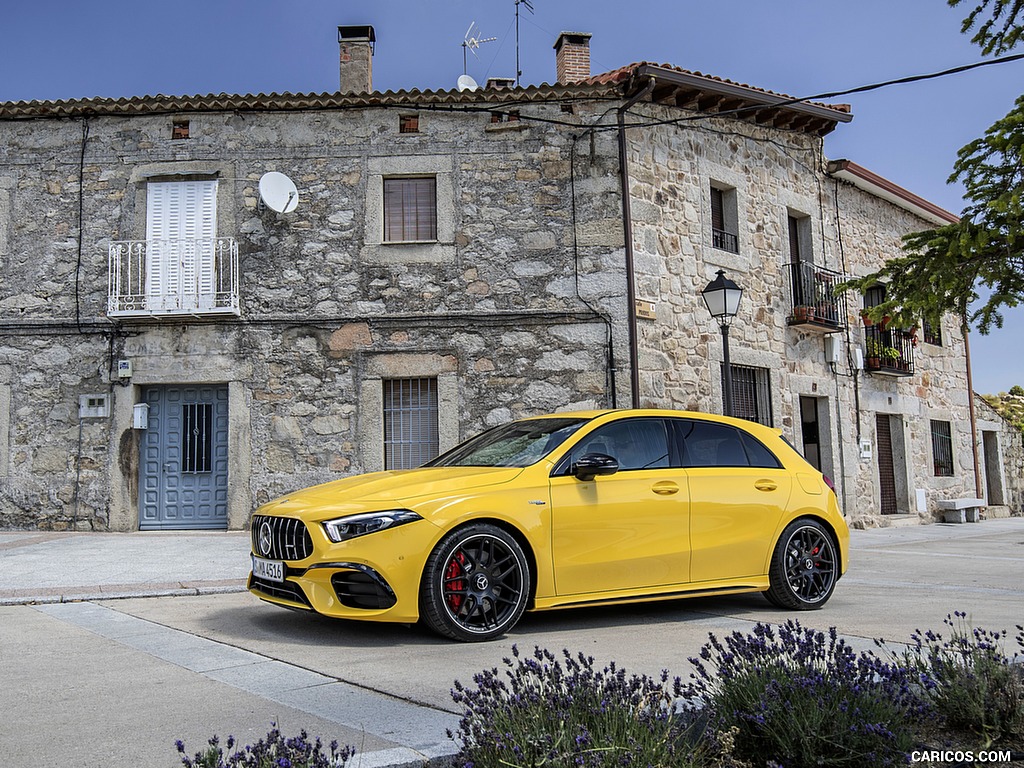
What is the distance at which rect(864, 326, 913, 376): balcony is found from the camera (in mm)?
17641

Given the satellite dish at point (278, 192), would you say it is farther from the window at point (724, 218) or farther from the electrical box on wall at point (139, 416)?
the window at point (724, 218)

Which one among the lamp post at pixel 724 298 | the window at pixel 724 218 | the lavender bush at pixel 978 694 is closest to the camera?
the lavender bush at pixel 978 694

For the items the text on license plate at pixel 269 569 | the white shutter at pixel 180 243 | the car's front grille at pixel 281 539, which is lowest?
the text on license plate at pixel 269 569

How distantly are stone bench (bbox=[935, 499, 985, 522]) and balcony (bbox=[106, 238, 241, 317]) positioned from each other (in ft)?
48.0

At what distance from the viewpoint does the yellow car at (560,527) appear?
5.34 m

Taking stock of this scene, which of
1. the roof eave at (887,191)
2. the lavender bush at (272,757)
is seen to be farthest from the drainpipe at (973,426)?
the lavender bush at (272,757)

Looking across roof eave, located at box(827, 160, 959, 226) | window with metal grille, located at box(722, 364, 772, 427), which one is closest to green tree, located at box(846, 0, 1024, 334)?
window with metal grille, located at box(722, 364, 772, 427)

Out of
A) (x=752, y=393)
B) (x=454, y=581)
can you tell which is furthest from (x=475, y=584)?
(x=752, y=393)

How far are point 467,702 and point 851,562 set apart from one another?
8626 millimetres

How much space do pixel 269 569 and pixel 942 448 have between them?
18.1 m

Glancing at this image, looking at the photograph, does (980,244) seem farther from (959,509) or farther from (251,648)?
(959,509)

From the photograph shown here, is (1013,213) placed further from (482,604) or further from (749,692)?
(749,692)

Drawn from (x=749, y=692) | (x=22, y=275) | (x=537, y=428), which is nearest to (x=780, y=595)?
(x=537, y=428)

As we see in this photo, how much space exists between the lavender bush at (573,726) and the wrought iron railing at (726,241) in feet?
43.0
